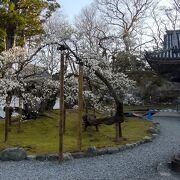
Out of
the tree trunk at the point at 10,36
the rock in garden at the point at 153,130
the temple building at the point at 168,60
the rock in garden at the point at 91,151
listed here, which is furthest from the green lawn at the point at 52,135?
the tree trunk at the point at 10,36

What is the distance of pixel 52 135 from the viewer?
12281 millimetres

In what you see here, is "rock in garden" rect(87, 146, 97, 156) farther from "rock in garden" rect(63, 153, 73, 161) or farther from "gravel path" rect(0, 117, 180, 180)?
"rock in garden" rect(63, 153, 73, 161)

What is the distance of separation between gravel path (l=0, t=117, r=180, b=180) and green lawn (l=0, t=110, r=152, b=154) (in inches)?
45.1

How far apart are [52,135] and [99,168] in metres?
4.67

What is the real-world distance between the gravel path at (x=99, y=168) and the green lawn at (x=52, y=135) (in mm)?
1145

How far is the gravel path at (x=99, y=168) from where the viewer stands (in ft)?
23.1

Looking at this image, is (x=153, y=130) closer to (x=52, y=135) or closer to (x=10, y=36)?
(x=52, y=135)

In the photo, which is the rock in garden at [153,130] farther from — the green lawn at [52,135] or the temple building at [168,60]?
the temple building at [168,60]

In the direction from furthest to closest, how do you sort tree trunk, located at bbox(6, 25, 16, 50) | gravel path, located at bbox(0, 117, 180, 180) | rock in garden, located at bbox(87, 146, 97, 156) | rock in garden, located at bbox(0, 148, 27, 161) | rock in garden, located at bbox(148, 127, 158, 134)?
1. tree trunk, located at bbox(6, 25, 16, 50)
2. rock in garden, located at bbox(148, 127, 158, 134)
3. rock in garden, located at bbox(87, 146, 97, 156)
4. rock in garden, located at bbox(0, 148, 27, 161)
5. gravel path, located at bbox(0, 117, 180, 180)

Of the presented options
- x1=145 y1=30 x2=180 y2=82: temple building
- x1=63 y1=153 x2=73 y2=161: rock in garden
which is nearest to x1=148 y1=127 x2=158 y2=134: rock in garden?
x1=145 y1=30 x2=180 y2=82: temple building

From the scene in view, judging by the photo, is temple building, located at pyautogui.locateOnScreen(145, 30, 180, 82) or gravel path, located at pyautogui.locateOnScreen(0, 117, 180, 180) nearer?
gravel path, located at pyautogui.locateOnScreen(0, 117, 180, 180)

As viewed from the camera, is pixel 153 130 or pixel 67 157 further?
pixel 153 130

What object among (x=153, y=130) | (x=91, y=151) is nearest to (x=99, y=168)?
(x=91, y=151)

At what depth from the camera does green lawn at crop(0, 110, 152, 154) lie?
10258 millimetres
